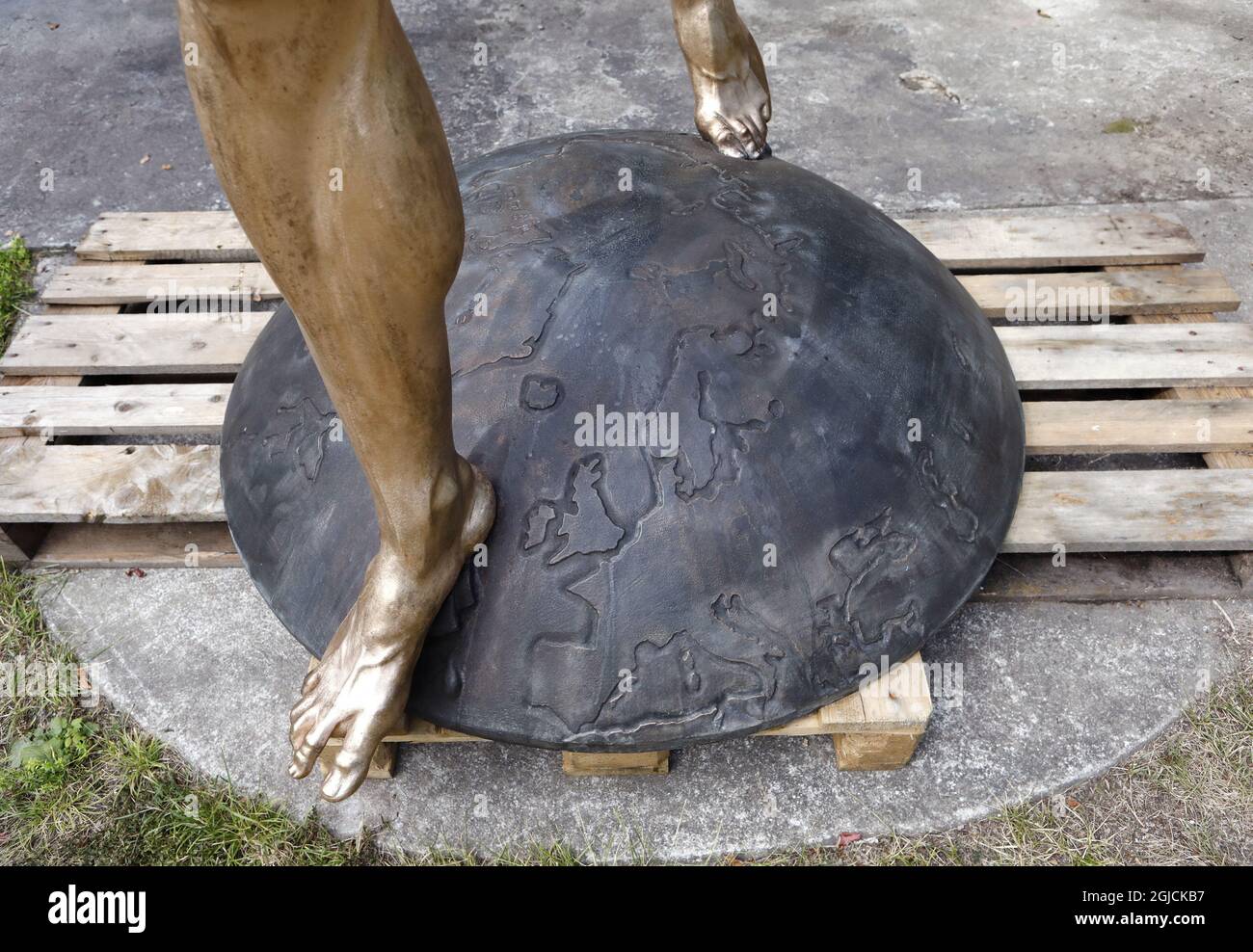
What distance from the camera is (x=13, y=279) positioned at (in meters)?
2.56

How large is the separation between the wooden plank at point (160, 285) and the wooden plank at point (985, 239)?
8 cm

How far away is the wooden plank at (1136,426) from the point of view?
1953mm

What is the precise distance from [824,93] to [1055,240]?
1140 millimetres

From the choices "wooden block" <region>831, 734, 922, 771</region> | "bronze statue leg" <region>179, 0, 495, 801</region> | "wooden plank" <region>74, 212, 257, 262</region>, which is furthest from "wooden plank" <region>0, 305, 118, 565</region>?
"wooden block" <region>831, 734, 922, 771</region>

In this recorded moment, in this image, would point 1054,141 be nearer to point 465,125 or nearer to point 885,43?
point 885,43

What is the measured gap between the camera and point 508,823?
159 cm

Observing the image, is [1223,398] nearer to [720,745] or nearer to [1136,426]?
[1136,426]

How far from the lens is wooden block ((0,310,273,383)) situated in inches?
85.4

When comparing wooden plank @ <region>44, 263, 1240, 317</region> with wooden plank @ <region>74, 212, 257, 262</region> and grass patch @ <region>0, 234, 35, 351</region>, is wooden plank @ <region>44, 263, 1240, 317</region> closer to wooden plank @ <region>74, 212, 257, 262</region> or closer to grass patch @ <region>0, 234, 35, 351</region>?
wooden plank @ <region>74, 212, 257, 262</region>

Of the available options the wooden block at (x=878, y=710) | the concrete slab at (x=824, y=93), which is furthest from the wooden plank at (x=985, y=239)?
the wooden block at (x=878, y=710)

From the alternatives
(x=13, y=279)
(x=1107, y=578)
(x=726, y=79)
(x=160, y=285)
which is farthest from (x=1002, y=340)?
(x=13, y=279)

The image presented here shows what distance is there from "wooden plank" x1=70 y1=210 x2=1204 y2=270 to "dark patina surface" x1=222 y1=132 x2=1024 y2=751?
0.91 metres

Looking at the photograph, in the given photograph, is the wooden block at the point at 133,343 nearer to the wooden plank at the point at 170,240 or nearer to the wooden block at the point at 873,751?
the wooden plank at the point at 170,240

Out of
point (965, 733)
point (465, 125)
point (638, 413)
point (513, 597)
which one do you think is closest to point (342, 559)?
point (513, 597)
